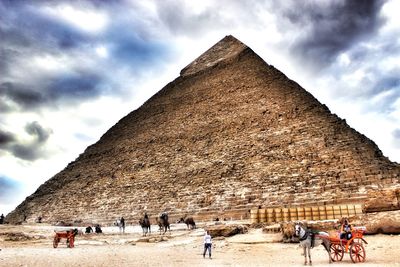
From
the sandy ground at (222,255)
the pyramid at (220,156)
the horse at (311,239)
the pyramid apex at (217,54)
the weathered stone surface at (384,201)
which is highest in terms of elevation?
the pyramid apex at (217,54)

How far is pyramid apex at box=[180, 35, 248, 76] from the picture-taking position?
107 ft

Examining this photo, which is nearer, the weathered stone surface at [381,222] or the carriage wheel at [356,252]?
the carriage wheel at [356,252]

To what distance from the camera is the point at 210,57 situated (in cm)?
3503

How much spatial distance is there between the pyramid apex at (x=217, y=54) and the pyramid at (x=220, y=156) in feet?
0.46

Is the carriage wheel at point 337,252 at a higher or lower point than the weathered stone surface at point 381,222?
lower

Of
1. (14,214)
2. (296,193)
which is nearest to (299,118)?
(296,193)

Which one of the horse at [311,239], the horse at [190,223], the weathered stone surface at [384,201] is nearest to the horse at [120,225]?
the horse at [190,223]

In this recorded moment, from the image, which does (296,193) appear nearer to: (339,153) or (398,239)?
(339,153)

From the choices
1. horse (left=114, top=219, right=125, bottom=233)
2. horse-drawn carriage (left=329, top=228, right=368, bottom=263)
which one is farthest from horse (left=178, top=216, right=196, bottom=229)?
horse-drawn carriage (left=329, top=228, right=368, bottom=263)

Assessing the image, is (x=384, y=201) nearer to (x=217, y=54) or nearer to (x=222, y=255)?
(x=222, y=255)

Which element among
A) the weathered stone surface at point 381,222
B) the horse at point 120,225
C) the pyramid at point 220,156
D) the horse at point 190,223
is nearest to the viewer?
the weathered stone surface at point 381,222

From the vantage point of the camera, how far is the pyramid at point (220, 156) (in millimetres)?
15938

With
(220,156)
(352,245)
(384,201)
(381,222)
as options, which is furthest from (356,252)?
(220,156)

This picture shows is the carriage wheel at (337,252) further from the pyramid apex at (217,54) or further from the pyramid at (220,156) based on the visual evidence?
the pyramid apex at (217,54)
